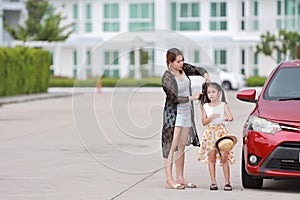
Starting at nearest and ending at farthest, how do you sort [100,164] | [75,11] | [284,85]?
[284,85] < [100,164] < [75,11]

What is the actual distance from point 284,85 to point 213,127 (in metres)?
1.28

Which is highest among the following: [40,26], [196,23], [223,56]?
[196,23]

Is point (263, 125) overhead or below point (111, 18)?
below

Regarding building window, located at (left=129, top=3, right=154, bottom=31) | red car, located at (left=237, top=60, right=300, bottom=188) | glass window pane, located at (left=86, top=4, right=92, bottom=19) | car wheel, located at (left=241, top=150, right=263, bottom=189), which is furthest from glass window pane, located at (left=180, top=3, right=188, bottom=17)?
car wheel, located at (left=241, top=150, right=263, bottom=189)

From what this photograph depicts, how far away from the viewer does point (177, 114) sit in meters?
11.1

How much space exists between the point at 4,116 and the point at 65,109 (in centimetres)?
475

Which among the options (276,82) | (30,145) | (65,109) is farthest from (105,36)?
(276,82)

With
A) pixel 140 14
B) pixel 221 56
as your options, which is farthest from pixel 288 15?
pixel 140 14

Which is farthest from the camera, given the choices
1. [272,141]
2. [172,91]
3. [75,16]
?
[75,16]

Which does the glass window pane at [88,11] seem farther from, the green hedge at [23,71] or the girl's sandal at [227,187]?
the girl's sandal at [227,187]

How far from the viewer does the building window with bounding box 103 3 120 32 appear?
2608 inches

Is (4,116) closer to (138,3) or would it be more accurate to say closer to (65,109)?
(65,109)

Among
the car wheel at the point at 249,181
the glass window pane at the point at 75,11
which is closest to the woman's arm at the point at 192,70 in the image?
the car wheel at the point at 249,181

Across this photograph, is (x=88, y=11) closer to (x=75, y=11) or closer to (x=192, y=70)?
(x=75, y=11)
